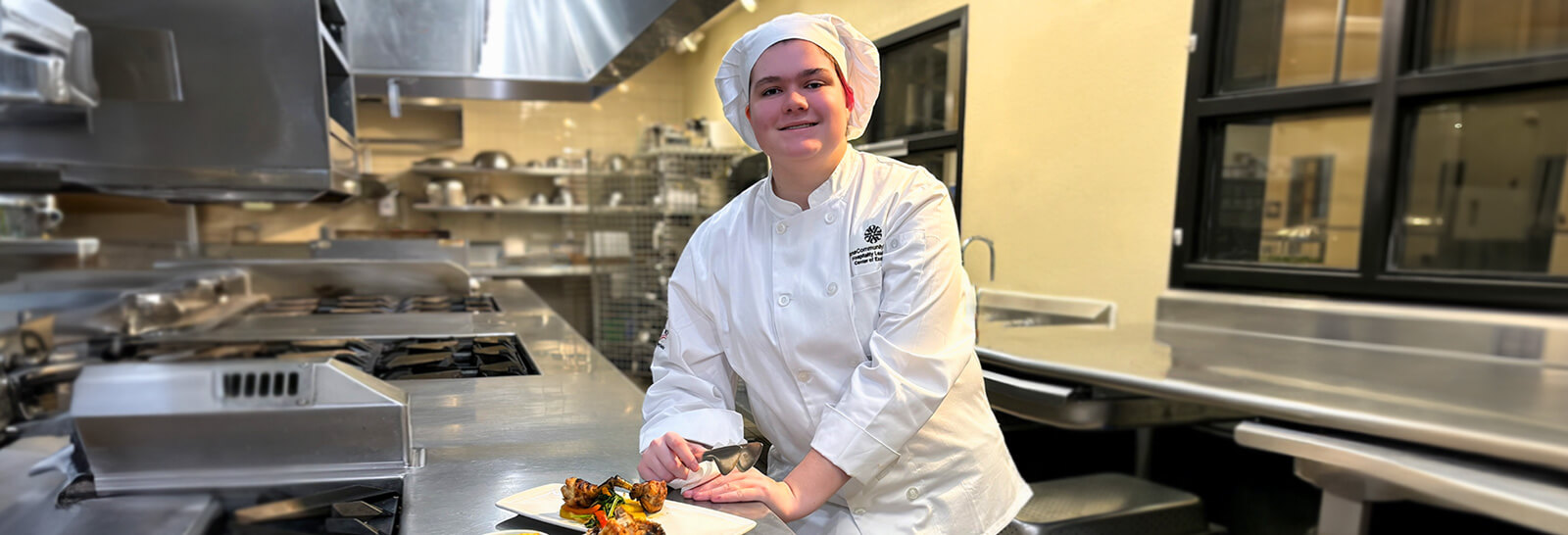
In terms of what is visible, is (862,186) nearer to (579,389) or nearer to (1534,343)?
(579,389)

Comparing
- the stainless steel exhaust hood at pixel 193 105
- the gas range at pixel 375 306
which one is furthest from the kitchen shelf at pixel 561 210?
the stainless steel exhaust hood at pixel 193 105

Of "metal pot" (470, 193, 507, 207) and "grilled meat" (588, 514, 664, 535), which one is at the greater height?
"metal pot" (470, 193, 507, 207)

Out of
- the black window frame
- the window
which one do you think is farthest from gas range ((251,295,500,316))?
the black window frame

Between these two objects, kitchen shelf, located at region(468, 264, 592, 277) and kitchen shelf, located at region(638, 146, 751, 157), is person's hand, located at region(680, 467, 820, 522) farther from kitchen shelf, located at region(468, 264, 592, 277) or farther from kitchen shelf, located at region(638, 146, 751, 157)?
kitchen shelf, located at region(468, 264, 592, 277)

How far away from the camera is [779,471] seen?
1161 mm

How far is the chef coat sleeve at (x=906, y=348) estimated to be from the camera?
95 centimetres

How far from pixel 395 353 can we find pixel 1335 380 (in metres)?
2.17

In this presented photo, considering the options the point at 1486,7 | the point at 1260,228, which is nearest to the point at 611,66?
the point at 1260,228

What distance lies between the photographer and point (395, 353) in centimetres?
180

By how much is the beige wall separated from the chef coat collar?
1.24 meters

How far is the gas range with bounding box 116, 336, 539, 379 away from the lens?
1.59 metres

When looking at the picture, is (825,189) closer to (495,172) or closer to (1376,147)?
(1376,147)

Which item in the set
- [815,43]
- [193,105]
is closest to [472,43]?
[193,105]

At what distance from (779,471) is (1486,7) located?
2.23 meters
